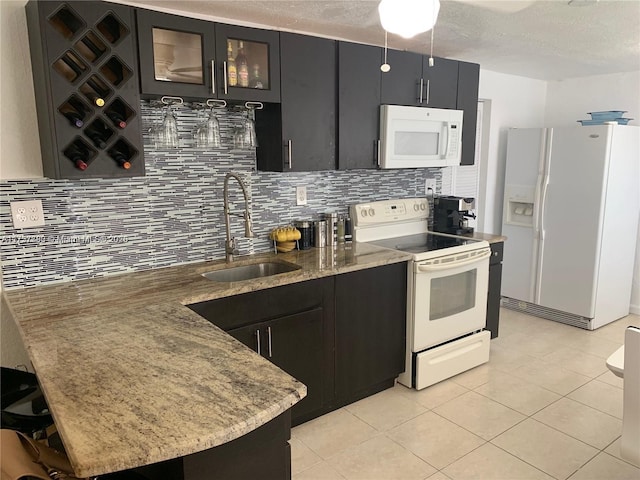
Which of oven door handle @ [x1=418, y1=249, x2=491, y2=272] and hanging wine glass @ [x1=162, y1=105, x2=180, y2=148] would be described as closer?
hanging wine glass @ [x1=162, y1=105, x2=180, y2=148]

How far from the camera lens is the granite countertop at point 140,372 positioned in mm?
1043

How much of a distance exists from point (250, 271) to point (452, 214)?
5.66ft

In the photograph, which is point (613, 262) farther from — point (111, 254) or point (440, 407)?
point (111, 254)

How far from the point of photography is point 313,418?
2.66 m

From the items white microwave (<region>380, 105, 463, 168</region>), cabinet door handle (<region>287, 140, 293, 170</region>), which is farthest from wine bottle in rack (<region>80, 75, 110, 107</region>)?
white microwave (<region>380, 105, 463, 168</region>)

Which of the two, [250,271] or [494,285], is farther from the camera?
[494,285]

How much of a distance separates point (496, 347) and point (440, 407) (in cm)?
111

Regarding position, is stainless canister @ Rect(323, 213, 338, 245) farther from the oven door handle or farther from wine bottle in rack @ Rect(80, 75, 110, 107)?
wine bottle in rack @ Rect(80, 75, 110, 107)

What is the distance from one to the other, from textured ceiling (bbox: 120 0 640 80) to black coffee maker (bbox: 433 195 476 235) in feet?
3.68

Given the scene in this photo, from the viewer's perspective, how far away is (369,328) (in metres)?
2.78

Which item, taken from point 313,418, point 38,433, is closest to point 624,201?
point 313,418

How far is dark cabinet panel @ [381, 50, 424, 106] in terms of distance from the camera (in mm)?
2989

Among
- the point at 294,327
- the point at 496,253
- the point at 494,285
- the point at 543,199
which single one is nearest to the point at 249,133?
the point at 294,327

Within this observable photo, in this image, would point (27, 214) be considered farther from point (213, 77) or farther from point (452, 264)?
point (452, 264)
